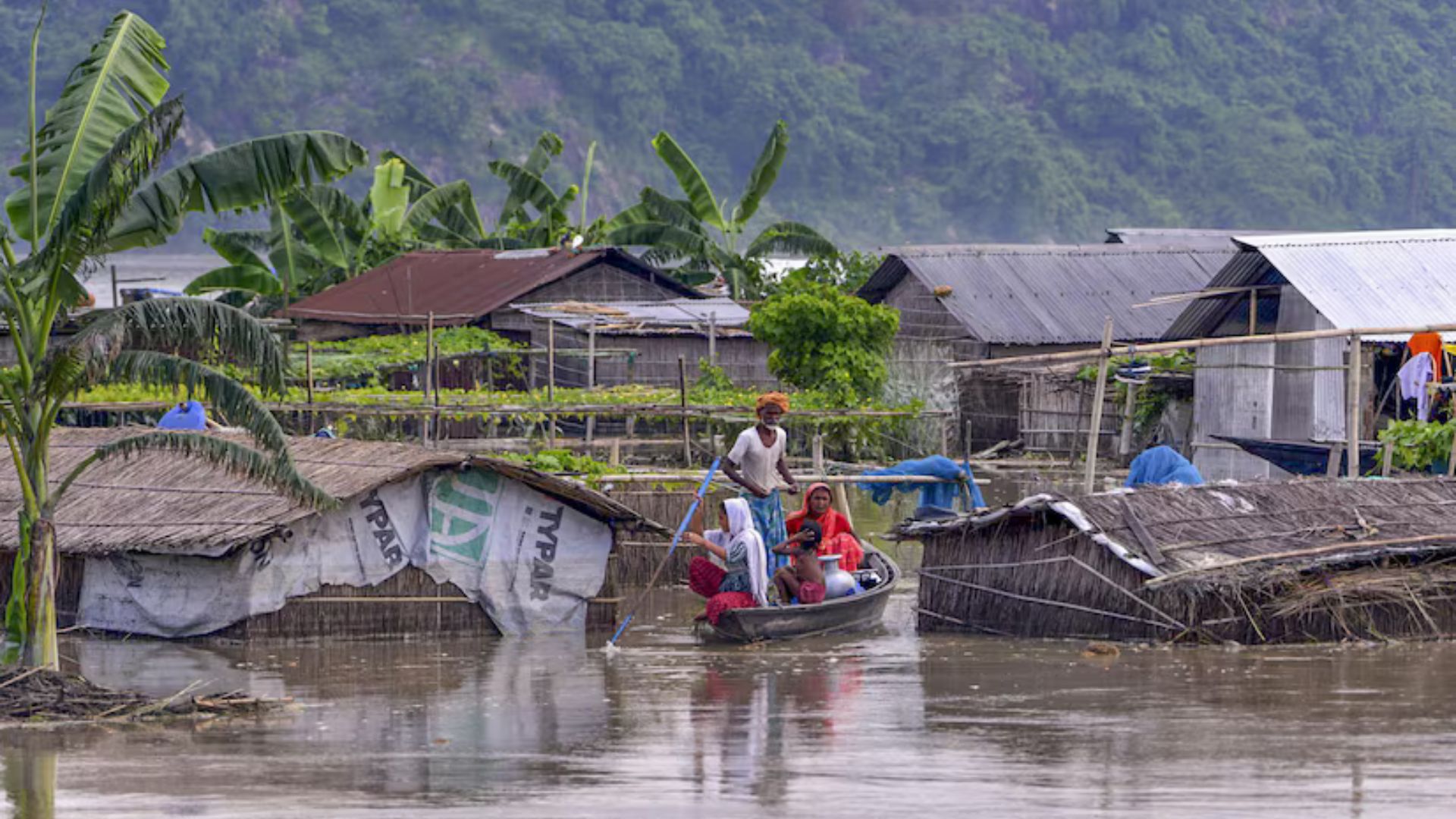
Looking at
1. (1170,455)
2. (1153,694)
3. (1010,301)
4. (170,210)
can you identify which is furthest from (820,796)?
(1010,301)

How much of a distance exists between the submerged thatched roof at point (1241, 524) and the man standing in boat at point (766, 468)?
852 millimetres

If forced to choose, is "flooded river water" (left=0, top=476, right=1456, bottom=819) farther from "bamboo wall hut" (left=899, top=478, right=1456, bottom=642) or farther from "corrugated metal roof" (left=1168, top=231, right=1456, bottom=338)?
"corrugated metal roof" (left=1168, top=231, right=1456, bottom=338)

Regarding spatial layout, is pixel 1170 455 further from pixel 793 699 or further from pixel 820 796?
pixel 820 796

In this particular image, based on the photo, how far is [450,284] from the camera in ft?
101

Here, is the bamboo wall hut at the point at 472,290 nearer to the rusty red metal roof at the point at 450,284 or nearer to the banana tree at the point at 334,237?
the rusty red metal roof at the point at 450,284

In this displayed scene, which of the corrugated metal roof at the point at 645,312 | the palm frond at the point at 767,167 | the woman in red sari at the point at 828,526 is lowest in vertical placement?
the woman in red sari at the point at 828,526

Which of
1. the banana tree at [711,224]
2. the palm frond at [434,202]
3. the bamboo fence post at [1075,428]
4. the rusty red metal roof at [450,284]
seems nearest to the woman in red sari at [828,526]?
the bamboo fence post at [1075,428]

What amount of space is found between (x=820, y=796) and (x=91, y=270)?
5.28 m

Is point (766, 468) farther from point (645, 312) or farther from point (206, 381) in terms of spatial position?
point (645, 312)

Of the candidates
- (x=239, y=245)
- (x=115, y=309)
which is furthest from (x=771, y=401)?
(x=239, y=245)

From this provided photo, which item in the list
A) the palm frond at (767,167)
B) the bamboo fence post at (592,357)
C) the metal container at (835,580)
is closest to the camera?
the metal container at (835,580)

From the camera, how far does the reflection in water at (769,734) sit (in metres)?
7.94

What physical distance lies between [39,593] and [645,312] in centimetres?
1849

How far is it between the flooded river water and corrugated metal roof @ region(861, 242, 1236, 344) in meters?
15.2
